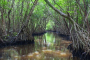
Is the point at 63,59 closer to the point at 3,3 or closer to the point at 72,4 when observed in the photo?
the point at 72,4

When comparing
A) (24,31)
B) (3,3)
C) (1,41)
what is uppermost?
(3,3)

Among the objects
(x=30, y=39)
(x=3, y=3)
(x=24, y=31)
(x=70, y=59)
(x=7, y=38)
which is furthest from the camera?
(x=30, y=39)

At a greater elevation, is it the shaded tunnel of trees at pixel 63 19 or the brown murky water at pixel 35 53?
the shaded tunnel of trees at pixel 63 19

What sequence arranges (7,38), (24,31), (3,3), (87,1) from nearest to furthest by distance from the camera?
A: 1. (3,3)
2. (87,1)
3. (7,38)
4. (24,31)

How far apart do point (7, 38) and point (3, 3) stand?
3189 mm

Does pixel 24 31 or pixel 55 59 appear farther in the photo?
pixel 24 31

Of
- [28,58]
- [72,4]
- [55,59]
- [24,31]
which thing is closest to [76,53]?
[55,59]

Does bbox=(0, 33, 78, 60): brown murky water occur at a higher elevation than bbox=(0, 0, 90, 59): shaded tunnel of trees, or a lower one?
lower

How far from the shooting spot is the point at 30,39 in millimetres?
11016

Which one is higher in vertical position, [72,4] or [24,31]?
[72,4]

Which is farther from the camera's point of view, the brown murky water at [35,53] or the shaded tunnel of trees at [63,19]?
the brown murky water at [35,53]

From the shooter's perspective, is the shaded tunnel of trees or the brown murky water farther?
the brown murky water

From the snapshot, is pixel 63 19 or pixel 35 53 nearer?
pixel 35 53

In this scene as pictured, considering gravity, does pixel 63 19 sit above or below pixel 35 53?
above
